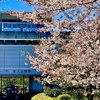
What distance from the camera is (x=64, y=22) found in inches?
252

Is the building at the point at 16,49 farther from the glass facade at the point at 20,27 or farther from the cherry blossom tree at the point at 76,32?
the cherry blossom tree at the point at 76,32

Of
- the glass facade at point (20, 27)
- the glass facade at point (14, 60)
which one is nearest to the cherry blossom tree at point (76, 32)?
the glass facade at point (14, 60)

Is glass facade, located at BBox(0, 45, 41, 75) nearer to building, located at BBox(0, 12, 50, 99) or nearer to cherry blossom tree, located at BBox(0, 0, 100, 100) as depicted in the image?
building, located at BBox(0, 12, 50, 99)

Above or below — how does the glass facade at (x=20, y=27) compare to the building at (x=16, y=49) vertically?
above

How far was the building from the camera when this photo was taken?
30.2 metres

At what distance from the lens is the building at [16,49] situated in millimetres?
30156

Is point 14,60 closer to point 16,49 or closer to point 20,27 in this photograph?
point 16,49

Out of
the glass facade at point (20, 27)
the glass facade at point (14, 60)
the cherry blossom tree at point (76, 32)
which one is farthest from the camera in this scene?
the glass facade at point (20, 27)

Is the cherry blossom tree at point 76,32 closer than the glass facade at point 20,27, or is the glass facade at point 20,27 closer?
the cherry blossom tree at point 76,32

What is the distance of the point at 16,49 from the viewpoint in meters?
30.7

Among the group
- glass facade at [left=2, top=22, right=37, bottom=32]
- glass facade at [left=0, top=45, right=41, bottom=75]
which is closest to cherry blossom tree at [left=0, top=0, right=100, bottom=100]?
glass facade at [left=0, top=45, right=41, bottom=75]

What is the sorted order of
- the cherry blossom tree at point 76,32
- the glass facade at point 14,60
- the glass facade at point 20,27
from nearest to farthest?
the cherry blossom tree at point 76,32
the glass facade at point 14,60
the glass facade at point 20,27

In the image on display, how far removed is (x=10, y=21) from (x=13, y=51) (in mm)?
3602

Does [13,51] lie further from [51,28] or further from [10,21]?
[51,28]
